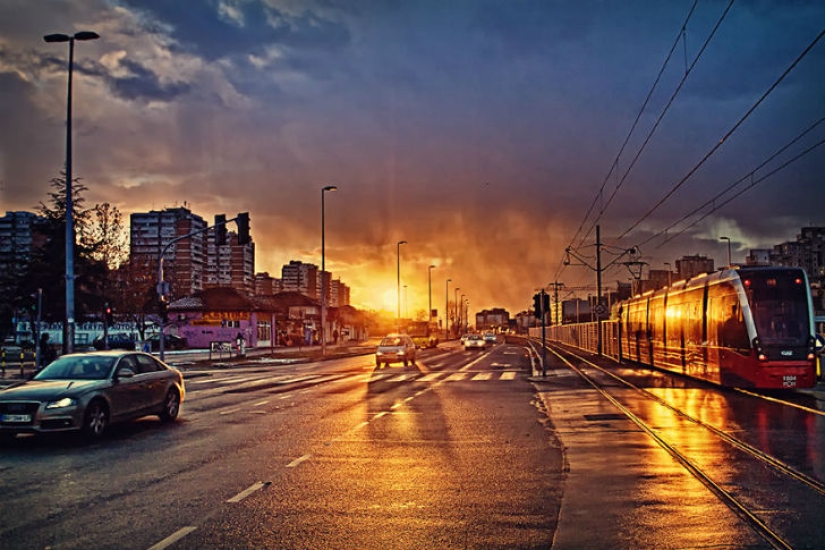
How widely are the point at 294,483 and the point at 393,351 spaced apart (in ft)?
107

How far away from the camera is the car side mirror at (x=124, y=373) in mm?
13664

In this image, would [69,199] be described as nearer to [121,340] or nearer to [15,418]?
[15,418]

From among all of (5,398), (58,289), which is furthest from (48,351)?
(5,398)

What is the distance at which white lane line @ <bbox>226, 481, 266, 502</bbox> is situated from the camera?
7.93m

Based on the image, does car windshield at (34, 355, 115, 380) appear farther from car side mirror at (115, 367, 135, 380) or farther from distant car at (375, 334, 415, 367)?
distant car at (375, 334, 415, 367)

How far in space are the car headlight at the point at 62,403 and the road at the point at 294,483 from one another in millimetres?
642

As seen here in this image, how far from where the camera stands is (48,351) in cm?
3331

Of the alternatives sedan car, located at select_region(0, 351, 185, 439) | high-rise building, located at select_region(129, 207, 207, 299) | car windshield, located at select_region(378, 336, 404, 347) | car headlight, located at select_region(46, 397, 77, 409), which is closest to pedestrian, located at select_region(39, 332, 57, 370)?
car windshield, located at select_region(378, 336, 404, 347)

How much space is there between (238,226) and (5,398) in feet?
66.8

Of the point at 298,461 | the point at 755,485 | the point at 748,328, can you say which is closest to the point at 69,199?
the point at 298,461

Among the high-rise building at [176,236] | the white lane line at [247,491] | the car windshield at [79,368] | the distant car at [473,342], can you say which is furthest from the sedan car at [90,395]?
the high-rise building at [176,236]

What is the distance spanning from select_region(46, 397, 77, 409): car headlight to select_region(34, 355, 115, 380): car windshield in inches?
43.1

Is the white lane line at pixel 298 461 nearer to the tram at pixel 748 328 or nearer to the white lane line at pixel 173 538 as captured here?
the white lane line at pixel 173 538

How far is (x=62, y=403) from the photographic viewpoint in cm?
1222
